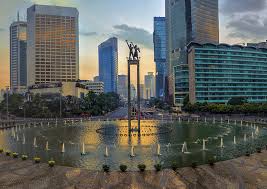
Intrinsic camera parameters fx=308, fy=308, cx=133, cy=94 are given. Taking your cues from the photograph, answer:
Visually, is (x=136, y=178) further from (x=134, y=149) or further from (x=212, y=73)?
(x=212, y=73)

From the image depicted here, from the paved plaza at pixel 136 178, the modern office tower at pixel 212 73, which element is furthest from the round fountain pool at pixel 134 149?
the modern office tower at pixel 212 73

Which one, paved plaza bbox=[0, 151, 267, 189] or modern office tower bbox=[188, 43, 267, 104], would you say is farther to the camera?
modern office tower bbox=[188, 43, 267, 104]

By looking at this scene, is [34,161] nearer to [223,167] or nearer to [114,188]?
[114,188]

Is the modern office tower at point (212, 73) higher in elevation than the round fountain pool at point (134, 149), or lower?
higher

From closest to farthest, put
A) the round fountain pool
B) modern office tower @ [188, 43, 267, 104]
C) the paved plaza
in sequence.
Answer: the paved plaza, the round fountain pool, modern office tower @ [188, 43, 267, 104]

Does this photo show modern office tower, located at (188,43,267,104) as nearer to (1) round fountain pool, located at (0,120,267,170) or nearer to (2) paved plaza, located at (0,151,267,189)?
(1) round fountain pool, located at (0,120,267,170)

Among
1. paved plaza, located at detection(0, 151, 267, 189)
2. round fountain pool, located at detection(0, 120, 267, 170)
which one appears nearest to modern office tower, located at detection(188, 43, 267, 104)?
round fountain pool, located at detection(0, 120, 267, 170)

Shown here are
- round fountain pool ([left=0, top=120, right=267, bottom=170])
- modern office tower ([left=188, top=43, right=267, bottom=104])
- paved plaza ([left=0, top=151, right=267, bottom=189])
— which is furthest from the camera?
modern office tower ([left=188, top=43, right=267, bottom=104])

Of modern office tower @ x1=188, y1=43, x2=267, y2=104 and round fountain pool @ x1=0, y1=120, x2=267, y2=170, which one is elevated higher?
modern office tower @ x1=188, y1=43, x2=267, y2=104

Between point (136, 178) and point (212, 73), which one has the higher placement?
point (212, 73)

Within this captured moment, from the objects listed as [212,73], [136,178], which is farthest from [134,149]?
[212,73]

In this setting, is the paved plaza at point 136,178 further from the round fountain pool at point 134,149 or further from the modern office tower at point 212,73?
the modern office tower at point 212,73

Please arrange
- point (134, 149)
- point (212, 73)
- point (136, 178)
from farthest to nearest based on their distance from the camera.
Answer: point (212, 73), point (134, 149), point (136, 178)

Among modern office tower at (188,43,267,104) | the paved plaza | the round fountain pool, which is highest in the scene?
modern office tower at (188,43,267,104)
